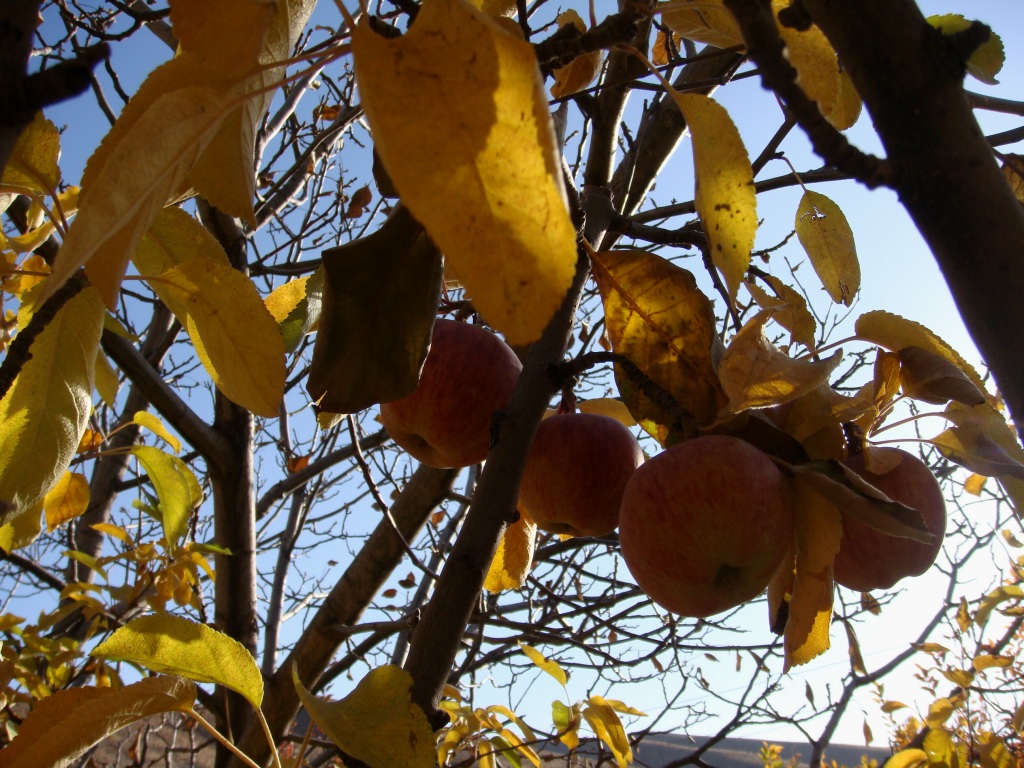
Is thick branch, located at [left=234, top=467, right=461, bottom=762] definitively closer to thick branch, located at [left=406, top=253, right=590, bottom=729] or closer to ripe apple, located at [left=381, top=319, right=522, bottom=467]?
ripe apple, located at [left=381, top=319, right=522, bottom=467]

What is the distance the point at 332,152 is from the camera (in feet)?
14.4

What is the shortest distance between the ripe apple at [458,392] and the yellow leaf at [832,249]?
540 millimetres

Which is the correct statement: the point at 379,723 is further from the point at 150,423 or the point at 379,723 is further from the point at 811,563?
the point at 150,423

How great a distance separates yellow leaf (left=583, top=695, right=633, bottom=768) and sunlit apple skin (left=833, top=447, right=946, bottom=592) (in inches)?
32.9

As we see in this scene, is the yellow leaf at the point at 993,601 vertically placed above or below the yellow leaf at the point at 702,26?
below

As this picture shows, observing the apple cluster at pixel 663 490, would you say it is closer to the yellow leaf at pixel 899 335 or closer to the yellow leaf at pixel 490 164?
the yellow leaf at pixel 899 335

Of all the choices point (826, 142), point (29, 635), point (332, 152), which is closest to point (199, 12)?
point (826, 142)

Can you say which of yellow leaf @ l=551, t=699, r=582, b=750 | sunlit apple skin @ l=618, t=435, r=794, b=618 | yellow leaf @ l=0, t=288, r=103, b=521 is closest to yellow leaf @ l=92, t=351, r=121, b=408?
yellow leaf @ l=0, t=288, r=103, b=521

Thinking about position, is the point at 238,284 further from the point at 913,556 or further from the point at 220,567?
the point at 220,567

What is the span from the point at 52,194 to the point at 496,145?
2.37ft

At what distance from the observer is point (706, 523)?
92 cm

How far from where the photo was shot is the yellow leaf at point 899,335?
1.00 metres

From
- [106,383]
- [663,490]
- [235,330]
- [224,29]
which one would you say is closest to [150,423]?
[106,383]

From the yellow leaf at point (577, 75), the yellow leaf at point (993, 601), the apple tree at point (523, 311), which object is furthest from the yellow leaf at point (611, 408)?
the yellow leaf at point (993, 601)
